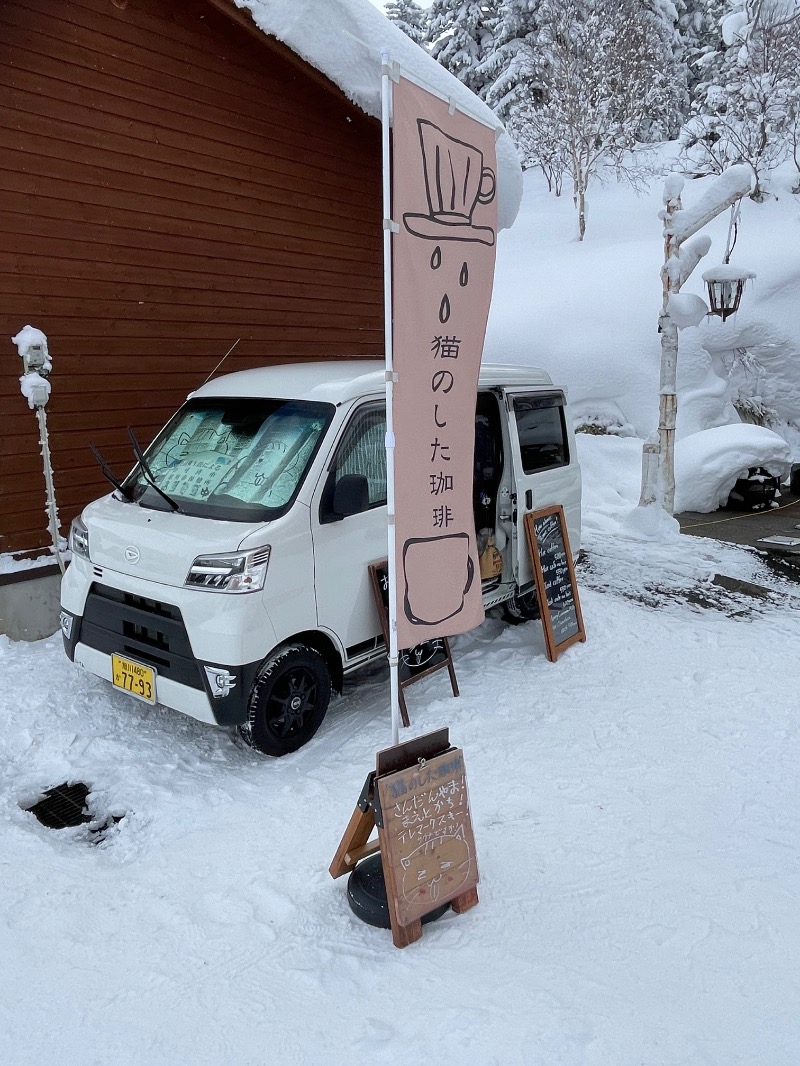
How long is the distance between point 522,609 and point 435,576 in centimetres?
305

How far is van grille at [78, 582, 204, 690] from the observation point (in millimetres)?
3998

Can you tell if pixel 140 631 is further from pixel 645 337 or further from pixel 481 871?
pixel 645 337

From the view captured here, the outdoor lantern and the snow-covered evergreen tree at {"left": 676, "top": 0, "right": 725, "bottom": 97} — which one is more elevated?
the snow-covered evergreen tree at {"left": 676, "top": 0, "right": 725, "bottom": 97}

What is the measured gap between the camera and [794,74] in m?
21.2

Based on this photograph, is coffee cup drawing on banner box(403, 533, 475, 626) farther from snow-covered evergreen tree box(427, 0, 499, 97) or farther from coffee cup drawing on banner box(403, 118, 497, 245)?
snow-covered evergreen tree box(427, 0, 499, 97)

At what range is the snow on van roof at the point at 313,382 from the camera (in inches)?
179

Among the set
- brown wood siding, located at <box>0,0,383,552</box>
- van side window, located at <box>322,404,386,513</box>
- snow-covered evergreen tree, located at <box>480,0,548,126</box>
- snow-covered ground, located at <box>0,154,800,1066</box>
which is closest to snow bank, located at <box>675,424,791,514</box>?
snow-covered ground, located at <box>0,154,800,1066</box>

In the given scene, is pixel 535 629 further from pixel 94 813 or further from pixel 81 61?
Result: pixel 81 61

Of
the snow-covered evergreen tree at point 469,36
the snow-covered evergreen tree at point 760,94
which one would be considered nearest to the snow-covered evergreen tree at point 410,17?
the snow-covered evergreen tree at point 469,36

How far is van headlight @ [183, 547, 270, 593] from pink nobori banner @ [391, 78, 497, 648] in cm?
100

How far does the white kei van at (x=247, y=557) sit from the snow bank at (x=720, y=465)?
6.71 metres

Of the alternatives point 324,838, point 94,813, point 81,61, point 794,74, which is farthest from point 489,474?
point 794,74

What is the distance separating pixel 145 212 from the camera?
6.29 m

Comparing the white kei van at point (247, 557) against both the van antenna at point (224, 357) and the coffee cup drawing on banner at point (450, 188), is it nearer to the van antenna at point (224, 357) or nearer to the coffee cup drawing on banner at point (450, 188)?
the coffee cup drawing on banner at point (450, 188)
